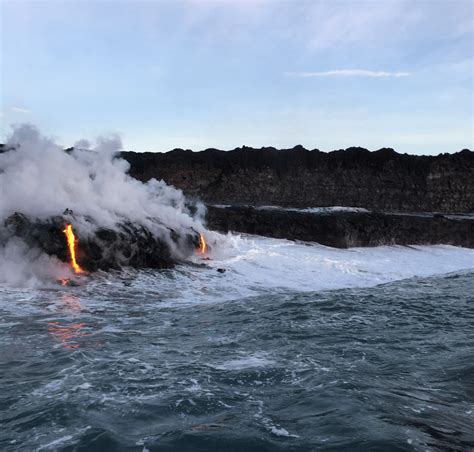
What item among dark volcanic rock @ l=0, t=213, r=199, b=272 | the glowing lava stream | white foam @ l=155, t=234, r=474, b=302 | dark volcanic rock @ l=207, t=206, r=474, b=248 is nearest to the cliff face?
dark volcanic rock @ l=207, t=206, r=474, b=248

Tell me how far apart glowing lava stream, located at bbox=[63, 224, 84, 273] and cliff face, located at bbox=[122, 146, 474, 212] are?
865 inches

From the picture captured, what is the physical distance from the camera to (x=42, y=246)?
9578mm

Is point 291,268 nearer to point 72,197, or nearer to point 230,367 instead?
point 72,197

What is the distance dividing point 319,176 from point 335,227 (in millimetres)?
13679

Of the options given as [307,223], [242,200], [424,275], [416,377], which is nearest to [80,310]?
[416,377]

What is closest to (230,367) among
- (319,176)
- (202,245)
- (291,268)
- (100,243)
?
(100,243)

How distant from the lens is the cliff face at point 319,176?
3247cm

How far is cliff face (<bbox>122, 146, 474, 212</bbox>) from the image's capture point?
32469 mm

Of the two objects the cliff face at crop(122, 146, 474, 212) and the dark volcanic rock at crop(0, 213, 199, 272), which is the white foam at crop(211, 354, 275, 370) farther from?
the cliff face at crop(122, 146, 474, 212)

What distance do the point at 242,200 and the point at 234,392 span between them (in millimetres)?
27895

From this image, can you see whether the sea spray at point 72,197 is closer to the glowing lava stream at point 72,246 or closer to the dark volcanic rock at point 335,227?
the glowing lava stream at point 72,246

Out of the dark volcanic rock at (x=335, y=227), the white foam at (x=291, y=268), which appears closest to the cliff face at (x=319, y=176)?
the dark volcanic rock at (x=335, y=227)

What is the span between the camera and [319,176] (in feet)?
111

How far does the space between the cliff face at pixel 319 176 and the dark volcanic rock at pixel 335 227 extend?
355 inches
